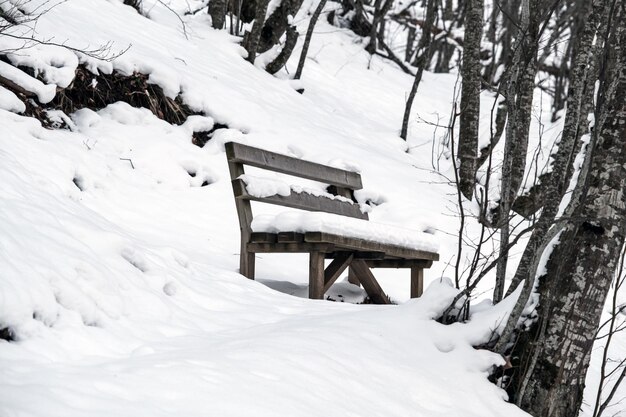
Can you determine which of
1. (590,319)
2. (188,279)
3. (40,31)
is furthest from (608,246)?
(40,31)

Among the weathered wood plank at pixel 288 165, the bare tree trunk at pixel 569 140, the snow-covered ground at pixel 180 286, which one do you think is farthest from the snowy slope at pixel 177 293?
the weathered wood plank at pixel 288 165

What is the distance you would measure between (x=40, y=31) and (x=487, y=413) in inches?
249

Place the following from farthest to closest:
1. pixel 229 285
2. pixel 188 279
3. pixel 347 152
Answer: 1. pixel 347 152
2. pixel 229 285
3. pixel 188 279

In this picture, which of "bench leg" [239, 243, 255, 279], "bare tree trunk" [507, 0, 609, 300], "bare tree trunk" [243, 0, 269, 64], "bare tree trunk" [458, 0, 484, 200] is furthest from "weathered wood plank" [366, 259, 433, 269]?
"bare tree trunk" [243, 0, 269, 64]

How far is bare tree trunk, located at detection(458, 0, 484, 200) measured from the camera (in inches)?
400

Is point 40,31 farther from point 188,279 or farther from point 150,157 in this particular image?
point 188,279

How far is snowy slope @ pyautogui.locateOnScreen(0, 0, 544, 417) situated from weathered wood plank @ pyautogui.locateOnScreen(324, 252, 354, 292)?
417 mm

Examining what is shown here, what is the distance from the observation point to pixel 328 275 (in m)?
6.07

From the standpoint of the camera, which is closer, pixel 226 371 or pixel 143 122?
pixel 226 371

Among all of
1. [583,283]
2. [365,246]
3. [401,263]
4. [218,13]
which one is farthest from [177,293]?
[218,13]

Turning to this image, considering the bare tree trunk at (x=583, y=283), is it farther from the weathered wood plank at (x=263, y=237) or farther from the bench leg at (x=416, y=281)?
the bench leg at (x=416, y=281)

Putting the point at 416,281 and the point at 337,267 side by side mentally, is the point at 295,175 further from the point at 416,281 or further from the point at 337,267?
the point at 416,281

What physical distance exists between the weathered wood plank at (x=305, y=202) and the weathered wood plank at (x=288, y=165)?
0.19 metres

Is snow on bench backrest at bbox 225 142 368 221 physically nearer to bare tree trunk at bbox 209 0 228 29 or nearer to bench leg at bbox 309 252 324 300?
bench leg at bbox 309 252 324 300
